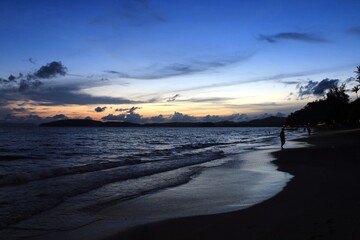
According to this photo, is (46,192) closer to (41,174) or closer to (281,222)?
(41,174)

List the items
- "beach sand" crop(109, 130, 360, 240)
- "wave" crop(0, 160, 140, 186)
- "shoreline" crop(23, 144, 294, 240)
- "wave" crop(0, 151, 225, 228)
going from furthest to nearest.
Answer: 1. "wave" crop(0, 160, 140, 186)
2. "wave" crop(0, 151, 225, 228)
3. "shoreline" crop(23, 144, 294, 240)
4. "beach sand" crop(109, 130, 360, 240)

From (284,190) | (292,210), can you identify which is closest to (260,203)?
(292,210)

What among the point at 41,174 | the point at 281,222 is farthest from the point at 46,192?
the point at 281,222

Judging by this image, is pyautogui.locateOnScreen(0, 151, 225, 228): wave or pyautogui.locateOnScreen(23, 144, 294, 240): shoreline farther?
pyautogui.locateOnScreen(0, 151, 225, 228): wave

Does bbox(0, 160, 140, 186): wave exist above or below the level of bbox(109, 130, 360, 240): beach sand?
below

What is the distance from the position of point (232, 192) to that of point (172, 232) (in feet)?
17.1

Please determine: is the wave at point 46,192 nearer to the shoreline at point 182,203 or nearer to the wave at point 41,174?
the wave at point 41,174

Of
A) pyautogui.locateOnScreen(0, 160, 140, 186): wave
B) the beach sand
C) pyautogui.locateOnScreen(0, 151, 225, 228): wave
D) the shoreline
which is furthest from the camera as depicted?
pyautogui.locateOnScreen(0, 160, 140, 186): wave

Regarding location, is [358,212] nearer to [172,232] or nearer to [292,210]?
[292,210]

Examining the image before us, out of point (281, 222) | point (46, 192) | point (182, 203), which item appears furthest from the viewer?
point (46, 192)

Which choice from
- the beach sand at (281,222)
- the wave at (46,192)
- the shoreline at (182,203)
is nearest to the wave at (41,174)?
the wave at (46,192)

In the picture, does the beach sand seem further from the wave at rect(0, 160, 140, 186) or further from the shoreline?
the wave at rect(0, 160, 140, 186)

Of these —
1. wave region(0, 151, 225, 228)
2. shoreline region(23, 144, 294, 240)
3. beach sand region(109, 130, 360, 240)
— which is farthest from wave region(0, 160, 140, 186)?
beach sand region(109, 130, 360, 240)

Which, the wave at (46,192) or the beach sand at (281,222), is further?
the wave at (46,192)
